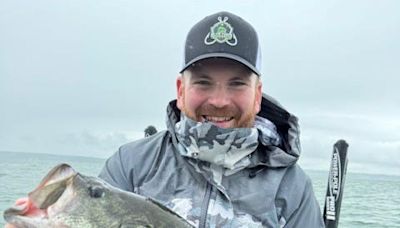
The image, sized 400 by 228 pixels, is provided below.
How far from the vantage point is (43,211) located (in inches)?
90.7

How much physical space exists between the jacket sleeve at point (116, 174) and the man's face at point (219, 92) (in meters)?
0.55

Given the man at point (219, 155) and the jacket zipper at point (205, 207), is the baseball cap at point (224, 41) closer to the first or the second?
the man at point (219, 155)

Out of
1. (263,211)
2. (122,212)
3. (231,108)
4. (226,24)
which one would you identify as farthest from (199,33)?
(122,212)

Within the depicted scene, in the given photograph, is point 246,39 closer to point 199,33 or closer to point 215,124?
Result: point 199,33

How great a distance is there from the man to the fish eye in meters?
1.32

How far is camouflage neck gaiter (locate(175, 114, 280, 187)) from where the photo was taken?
3.78 metres

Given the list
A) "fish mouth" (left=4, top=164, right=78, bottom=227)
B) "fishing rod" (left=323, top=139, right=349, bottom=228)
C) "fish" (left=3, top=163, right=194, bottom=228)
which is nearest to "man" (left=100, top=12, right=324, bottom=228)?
"fish" (left=3, top=163, right=194, bottom=228)

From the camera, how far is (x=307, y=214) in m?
4.03

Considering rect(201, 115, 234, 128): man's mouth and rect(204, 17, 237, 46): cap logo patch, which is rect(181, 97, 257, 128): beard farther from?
rect(204, 17, 237, 46): cap logo patch

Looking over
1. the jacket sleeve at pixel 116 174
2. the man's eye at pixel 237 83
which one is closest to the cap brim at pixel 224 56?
the man's eye at pixel 237 83

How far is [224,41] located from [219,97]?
1.25 feet

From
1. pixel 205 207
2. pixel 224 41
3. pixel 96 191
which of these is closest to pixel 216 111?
pixel 224 41

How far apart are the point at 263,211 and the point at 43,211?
1.83 metres

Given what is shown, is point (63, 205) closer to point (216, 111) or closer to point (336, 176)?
point (216, 111)
